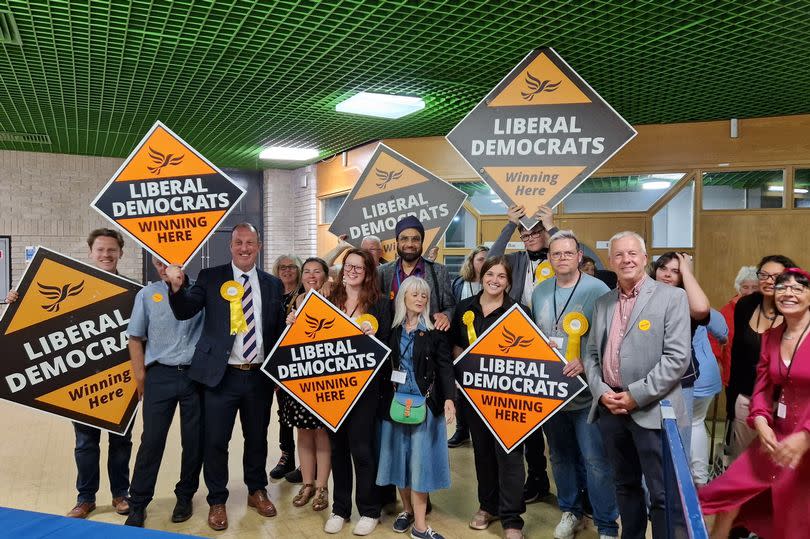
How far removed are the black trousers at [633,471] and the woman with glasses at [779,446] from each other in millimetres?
211

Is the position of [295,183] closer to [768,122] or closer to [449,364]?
[768,122]

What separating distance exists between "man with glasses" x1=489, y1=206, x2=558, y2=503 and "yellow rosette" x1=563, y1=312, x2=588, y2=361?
1.39ft

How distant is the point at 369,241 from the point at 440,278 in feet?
2.45

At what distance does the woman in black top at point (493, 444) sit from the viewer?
10.4 ft

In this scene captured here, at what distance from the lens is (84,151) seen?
8.70 meters

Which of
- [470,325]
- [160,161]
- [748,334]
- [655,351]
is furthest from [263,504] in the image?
[748,334]

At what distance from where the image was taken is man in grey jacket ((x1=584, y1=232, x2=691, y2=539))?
2.55 metres

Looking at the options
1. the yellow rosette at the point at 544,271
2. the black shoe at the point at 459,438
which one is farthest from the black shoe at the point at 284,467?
the yellow rosette at the point at 544,271

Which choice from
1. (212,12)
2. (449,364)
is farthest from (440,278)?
(212,12)

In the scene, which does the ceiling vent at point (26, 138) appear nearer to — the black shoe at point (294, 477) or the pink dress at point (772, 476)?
the black shoe at point (294, 477)

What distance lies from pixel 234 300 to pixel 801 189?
5570 mm

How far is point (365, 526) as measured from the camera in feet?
10.8

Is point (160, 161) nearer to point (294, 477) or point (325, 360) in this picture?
point (325, 360)

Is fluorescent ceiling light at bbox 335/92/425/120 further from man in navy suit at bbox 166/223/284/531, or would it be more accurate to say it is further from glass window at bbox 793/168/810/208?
glass window at bbox 793/168/810/208
